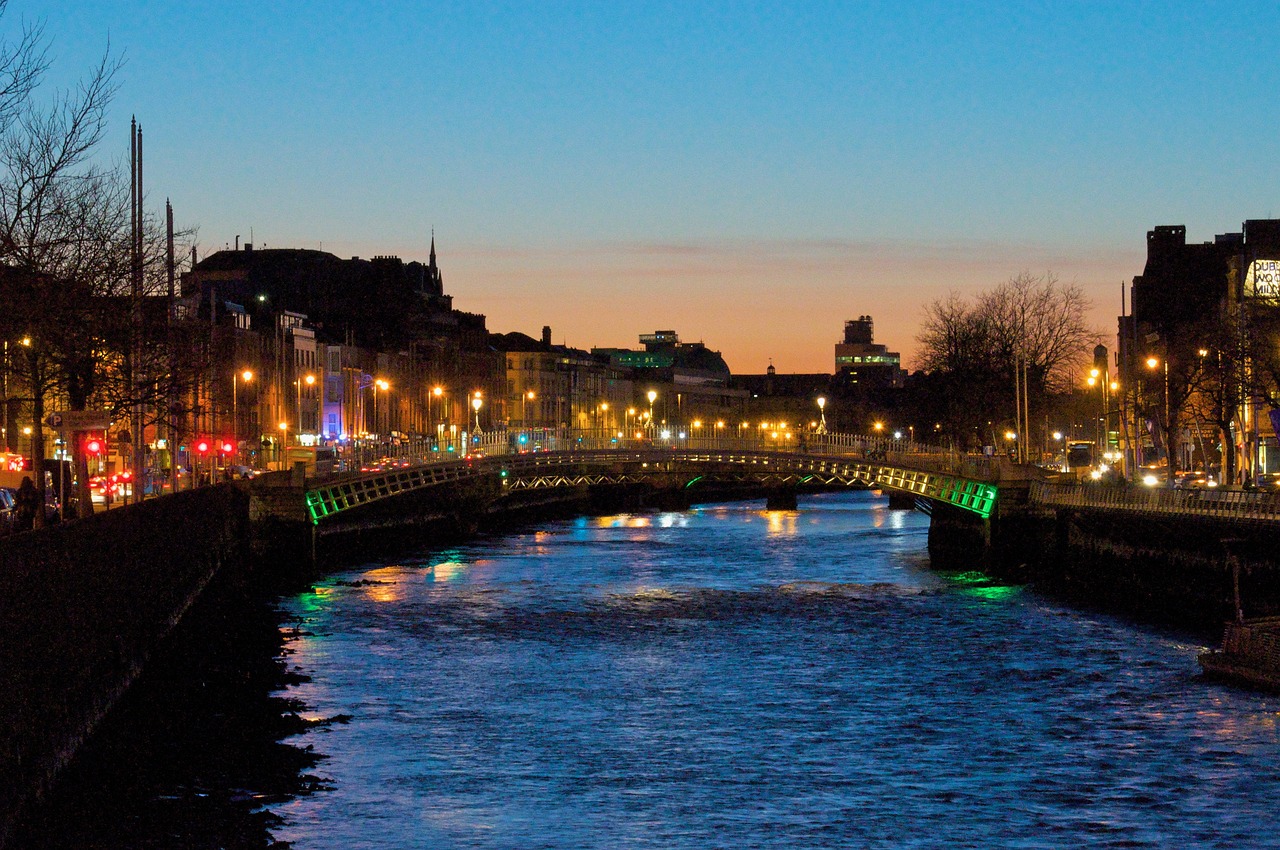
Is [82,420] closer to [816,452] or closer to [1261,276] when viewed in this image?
[816,452]

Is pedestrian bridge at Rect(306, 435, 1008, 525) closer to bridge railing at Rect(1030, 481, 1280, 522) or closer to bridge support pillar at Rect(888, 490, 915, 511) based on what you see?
bridge railing at Rect(1030, 481, 1280, 522)

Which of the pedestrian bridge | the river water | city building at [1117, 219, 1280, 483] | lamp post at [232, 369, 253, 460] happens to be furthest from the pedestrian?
lamp post at [232, 369, 253, 460]

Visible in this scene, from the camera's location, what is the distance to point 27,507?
116 ft

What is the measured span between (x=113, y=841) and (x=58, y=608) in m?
3.71

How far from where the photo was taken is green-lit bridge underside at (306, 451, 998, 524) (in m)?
70.0

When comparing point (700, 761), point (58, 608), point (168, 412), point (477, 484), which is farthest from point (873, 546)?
point (58, 608)

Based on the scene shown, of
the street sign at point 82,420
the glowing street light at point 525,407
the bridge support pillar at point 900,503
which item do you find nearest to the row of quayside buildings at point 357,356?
the glowing street light at point 525,407

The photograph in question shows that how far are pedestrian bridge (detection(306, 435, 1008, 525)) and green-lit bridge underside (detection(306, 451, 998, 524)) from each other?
0.12 feet

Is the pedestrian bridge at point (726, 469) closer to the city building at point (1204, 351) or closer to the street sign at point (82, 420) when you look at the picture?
the city building at point (1204, 351)

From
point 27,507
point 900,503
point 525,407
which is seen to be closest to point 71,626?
point 27,507

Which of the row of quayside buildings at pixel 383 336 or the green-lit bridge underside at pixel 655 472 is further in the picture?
the row of quayside buildings at pixel 383 336

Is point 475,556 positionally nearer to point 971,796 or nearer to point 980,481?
point 980,481

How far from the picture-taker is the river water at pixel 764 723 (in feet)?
83.3

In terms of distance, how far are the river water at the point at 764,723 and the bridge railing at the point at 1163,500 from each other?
11.9 ft
